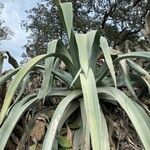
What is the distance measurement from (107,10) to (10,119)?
9491 mm

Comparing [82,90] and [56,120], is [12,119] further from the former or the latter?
[82,90]

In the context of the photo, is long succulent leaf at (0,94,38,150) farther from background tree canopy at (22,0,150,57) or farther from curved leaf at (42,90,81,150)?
background tree canopy at (22,0,150,57)

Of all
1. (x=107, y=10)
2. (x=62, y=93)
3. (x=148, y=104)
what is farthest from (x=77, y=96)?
(x=107, y=10)

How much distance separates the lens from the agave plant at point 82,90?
1640mm

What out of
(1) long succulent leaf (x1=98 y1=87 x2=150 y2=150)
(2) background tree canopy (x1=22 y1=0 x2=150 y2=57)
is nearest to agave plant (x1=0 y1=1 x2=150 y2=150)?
(1) long succulent leaf (x1=98 y1=87 x2=150 y2=150)

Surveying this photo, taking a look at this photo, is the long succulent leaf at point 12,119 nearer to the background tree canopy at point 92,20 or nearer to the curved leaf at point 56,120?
the curved leaf at point 56,120

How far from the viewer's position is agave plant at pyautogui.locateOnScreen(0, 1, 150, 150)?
5.38 ft

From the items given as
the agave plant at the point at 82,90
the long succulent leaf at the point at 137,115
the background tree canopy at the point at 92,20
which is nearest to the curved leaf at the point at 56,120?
the agave plant at the point at 82,90

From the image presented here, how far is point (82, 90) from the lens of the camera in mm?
1682

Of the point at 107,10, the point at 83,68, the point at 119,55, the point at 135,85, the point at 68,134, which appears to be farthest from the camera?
the point at 107,10

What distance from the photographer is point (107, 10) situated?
11.1 metres

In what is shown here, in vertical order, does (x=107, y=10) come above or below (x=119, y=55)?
above

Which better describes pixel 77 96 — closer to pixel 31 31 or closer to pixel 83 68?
pixel 83 68

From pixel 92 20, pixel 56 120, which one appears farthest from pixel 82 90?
pixel 92 20
